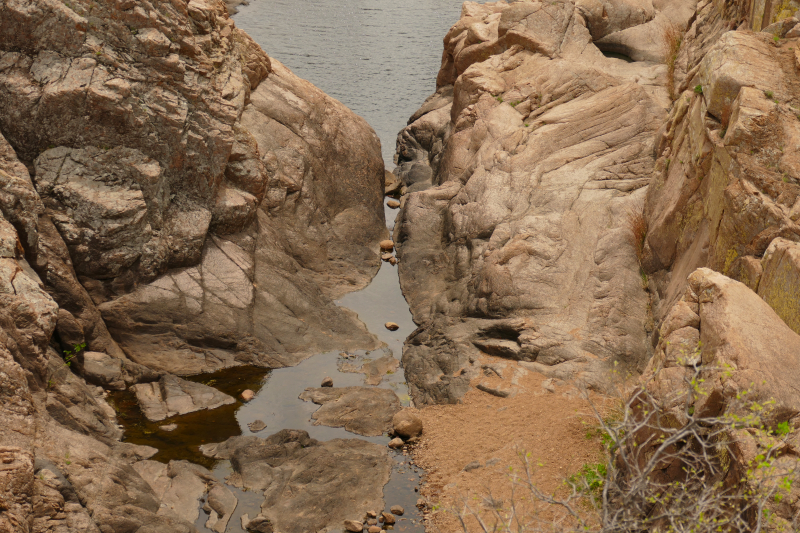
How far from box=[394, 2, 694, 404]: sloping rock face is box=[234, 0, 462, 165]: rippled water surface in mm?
7346

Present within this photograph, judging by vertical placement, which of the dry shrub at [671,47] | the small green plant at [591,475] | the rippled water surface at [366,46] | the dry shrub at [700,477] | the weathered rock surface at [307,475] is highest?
the dry shrub at [671,47]

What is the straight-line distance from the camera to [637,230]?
18922 mm

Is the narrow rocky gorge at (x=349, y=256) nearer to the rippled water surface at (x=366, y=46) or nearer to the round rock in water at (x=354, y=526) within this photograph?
the round rock in water at (x=354, y=526)

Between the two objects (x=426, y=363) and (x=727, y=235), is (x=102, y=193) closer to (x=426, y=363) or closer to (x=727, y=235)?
(x=426, y=363)

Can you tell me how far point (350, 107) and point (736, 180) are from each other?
952 inches

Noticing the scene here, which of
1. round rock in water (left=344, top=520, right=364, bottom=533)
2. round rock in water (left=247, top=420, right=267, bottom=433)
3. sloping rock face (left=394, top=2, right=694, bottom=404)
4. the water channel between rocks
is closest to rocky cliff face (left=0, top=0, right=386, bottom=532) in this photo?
the water channel between rocks

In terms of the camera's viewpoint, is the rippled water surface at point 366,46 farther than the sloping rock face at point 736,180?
Yes

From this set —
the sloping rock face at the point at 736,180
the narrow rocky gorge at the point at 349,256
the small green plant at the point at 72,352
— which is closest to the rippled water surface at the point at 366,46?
the narrow rocky gorge at the point at 349,256

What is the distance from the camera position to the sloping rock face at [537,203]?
17.7 metres

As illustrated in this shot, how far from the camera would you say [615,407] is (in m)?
14.7

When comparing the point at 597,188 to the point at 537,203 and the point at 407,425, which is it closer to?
the point at 537,203

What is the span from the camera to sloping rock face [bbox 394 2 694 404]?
1772 cm

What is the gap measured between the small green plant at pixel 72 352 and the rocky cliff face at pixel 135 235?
11cm

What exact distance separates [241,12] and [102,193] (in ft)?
106
